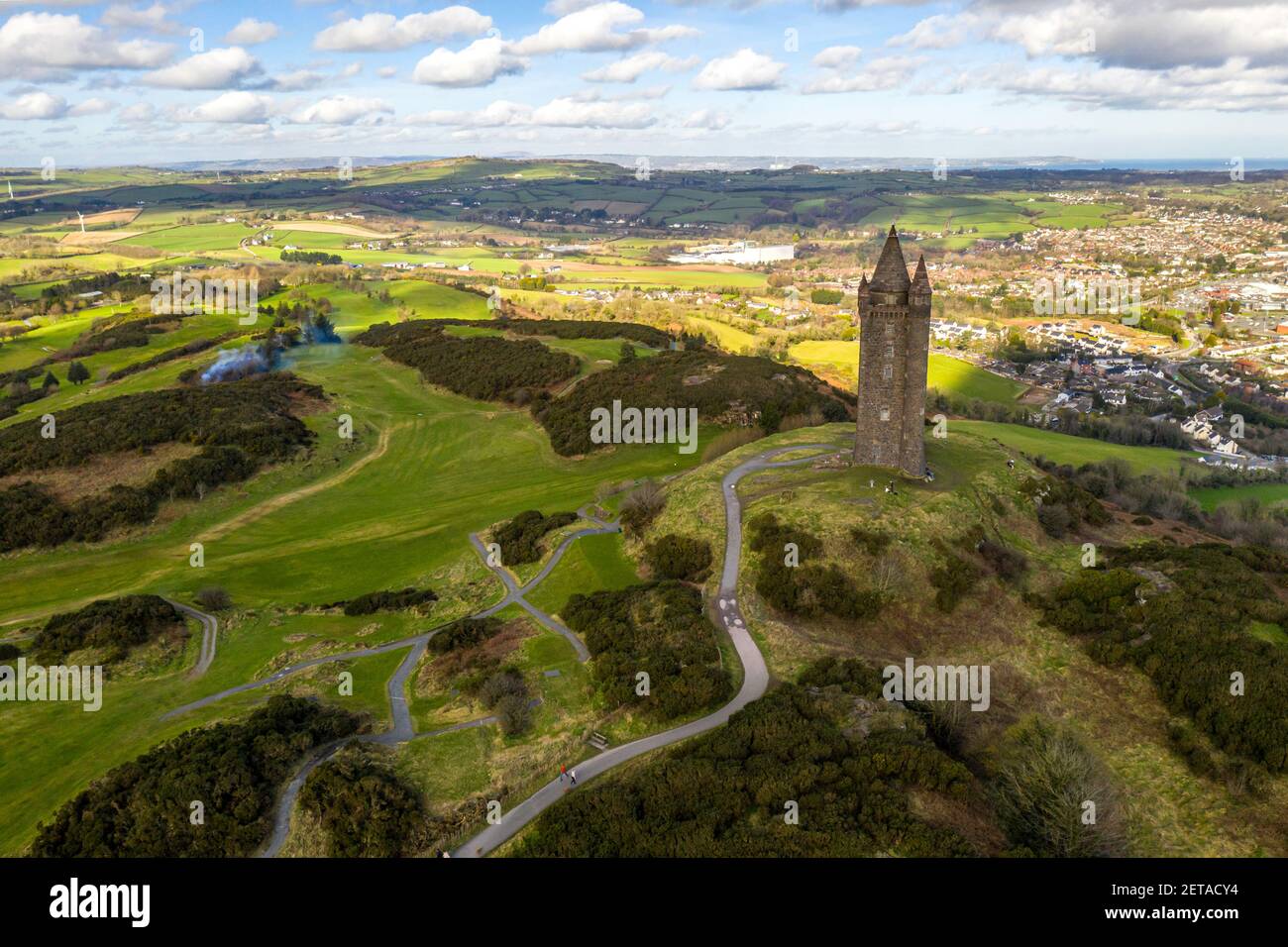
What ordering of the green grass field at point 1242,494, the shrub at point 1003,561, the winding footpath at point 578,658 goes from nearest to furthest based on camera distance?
the winding footpath at point 578,658 < the shrub at point 1003,561 < the green grass field at point 1242,494

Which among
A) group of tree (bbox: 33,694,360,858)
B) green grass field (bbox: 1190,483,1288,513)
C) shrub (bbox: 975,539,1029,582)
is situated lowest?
group of tree (bbox: 33,694,360,858)

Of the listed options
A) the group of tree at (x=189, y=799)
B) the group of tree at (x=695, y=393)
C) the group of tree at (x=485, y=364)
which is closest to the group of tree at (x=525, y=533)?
the group of tree at (x=695, y=393)

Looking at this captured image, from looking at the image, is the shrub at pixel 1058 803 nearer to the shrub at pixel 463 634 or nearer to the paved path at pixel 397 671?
the paved path at pixel 397 671

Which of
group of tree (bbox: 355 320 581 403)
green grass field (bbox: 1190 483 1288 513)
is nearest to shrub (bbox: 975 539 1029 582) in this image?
green grass field (bbox: 1190 483 1288 513)

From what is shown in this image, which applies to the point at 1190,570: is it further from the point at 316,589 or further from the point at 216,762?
the point at 316,589

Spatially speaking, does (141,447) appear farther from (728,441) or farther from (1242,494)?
(1242,494)

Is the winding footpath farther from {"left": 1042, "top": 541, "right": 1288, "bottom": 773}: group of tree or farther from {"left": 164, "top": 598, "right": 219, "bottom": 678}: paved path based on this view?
{"left": 1042, "top": 541, "right": 1288, "bottom": 773}: group of tree

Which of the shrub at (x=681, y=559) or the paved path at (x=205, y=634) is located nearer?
the paved path at (x=205, y=634)
